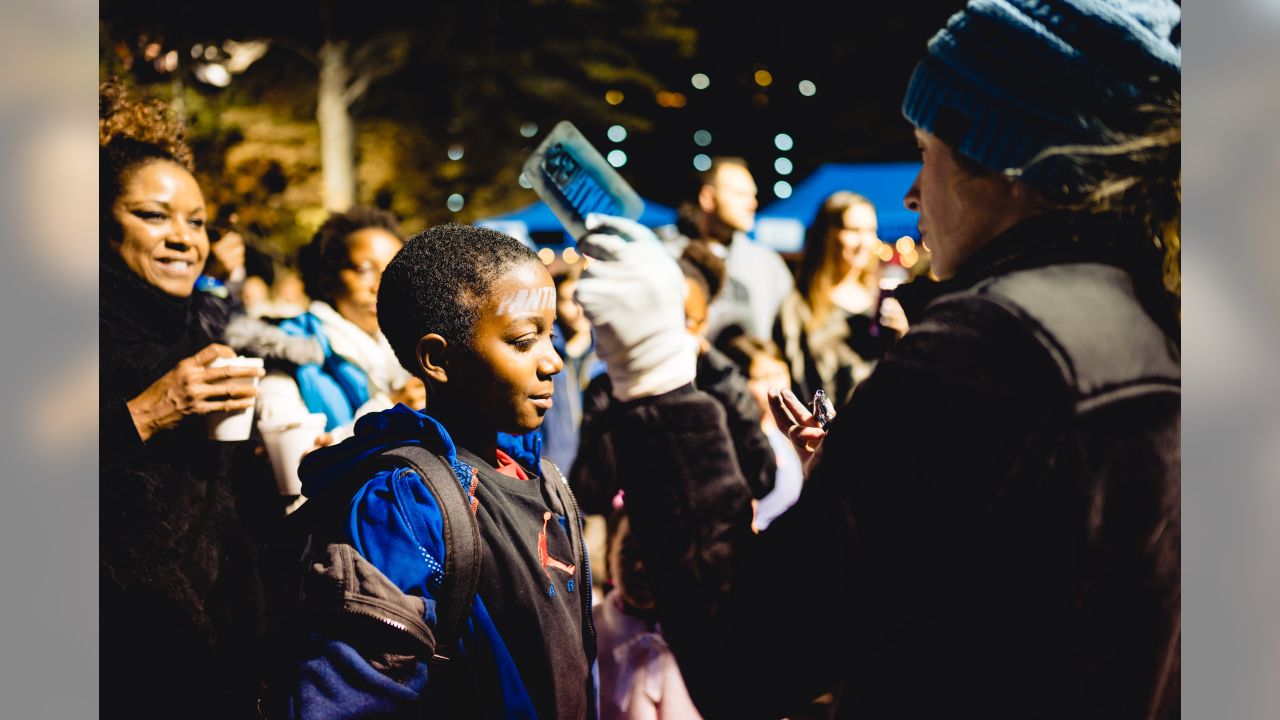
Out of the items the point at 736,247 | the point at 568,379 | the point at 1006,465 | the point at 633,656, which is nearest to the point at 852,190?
the point at 736,247

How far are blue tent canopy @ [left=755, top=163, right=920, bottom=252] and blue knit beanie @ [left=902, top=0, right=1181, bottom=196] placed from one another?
8.11 meters

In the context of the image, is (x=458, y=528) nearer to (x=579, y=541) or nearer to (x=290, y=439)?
(x=579, y=541)

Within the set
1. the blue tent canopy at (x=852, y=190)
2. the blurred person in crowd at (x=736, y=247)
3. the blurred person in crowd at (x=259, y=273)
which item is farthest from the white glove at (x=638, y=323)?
the blue tent canopy at (x=852, y=190)

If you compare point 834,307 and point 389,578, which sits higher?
point 389,578

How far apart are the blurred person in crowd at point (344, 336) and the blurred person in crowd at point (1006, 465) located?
1739 millimetres

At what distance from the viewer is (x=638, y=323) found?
5.46 ft

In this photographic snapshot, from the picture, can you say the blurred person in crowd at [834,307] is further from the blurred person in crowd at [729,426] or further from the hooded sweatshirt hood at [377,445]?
the hooded sweatshirt hood at [377,445]

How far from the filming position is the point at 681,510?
1.59 meters

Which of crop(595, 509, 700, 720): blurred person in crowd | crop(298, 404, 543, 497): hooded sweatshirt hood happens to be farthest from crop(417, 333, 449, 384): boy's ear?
crop(595, 509, 700, 720): blurred person in crowd

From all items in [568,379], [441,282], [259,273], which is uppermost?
[441,282]

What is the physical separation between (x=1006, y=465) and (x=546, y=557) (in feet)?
3.08

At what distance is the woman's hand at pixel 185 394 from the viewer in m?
2.60
